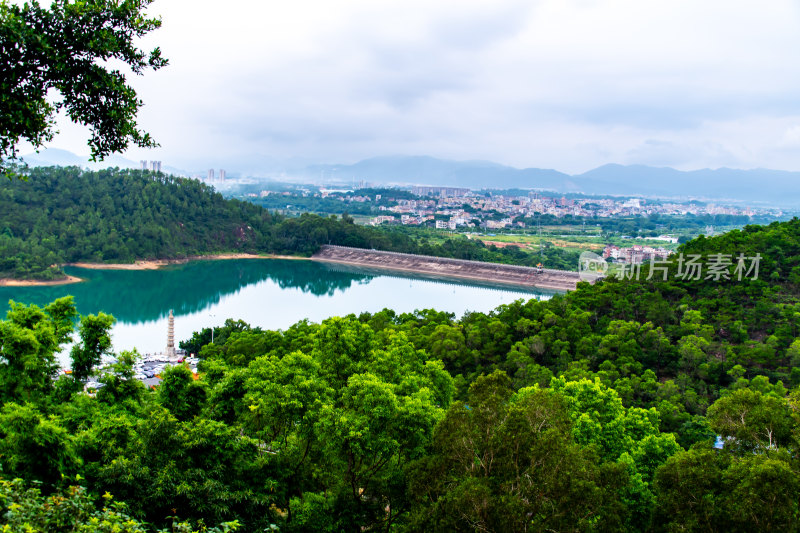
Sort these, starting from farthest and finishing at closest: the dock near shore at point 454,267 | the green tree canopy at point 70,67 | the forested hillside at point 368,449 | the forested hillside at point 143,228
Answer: the forested hillside at point 143,228, the dock near shore at point 454,267, the forested hillside at point 368,449, the green tree canopy at point 70,67

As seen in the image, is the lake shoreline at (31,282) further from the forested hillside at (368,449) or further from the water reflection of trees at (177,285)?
the forested hillside at (368,449)

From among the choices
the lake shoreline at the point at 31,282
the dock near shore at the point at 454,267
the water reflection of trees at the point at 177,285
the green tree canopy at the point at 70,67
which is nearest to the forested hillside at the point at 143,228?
the lake shoreline at the point at 31,282

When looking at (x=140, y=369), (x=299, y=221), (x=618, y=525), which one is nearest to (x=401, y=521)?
(x=618, y=525)

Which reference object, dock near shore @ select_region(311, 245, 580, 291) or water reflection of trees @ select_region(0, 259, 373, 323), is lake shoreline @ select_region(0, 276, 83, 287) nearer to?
water reflection of trees @ select_region(0, 259, 373, 323)

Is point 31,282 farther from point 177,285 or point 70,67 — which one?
point 70,67

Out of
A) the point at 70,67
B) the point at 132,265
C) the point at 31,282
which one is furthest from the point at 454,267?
the point at 70,67

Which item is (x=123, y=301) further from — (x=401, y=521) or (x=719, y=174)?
(x=719, y=174)
